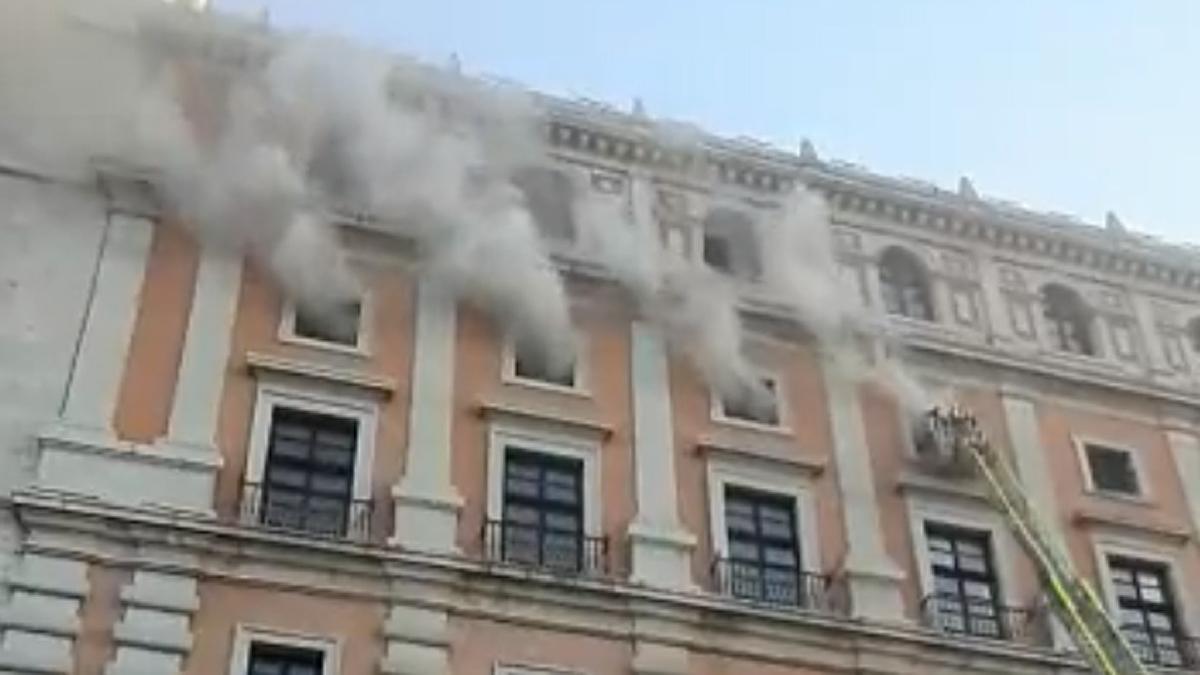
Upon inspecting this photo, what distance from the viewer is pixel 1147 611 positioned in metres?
27.0

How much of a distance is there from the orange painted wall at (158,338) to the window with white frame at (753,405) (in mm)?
7813

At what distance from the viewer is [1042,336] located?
30734mm

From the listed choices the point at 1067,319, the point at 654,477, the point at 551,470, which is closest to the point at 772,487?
the point at 654,477

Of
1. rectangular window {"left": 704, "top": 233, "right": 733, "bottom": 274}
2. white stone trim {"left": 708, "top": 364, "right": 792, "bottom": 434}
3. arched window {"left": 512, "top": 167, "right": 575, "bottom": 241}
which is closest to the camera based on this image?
white stone trim {"left": 708, "top": 364, "right": 792, "bottom": 434}

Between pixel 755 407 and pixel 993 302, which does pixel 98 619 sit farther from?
pixel 993 302

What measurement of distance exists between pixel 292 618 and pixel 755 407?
8223mm

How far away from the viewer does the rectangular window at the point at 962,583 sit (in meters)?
25.7

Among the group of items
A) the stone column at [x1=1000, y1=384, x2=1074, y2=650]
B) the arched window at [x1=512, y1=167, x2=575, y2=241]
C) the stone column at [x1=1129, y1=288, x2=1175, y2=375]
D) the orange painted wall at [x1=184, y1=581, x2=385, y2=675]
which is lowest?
the orange painted wall at [x1=184, y1=581, x2=385, y2=675]

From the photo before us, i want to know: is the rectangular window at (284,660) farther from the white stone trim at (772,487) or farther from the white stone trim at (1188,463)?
the white stone trim at (1188,463)

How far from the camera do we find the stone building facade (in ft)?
74.3

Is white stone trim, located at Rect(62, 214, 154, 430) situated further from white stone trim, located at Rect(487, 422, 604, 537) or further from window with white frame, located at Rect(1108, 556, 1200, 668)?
window with white frame, located at Rect(1108, 556, 1200, 668)

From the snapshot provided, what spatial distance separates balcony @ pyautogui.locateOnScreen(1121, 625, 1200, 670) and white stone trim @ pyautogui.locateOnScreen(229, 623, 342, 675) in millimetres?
11381

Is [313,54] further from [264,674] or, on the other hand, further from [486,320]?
[264,674]

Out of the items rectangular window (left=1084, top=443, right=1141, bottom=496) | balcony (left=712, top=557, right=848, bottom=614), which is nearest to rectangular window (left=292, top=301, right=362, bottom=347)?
balcony (left=712, top=557, right=848, bottom=614)
